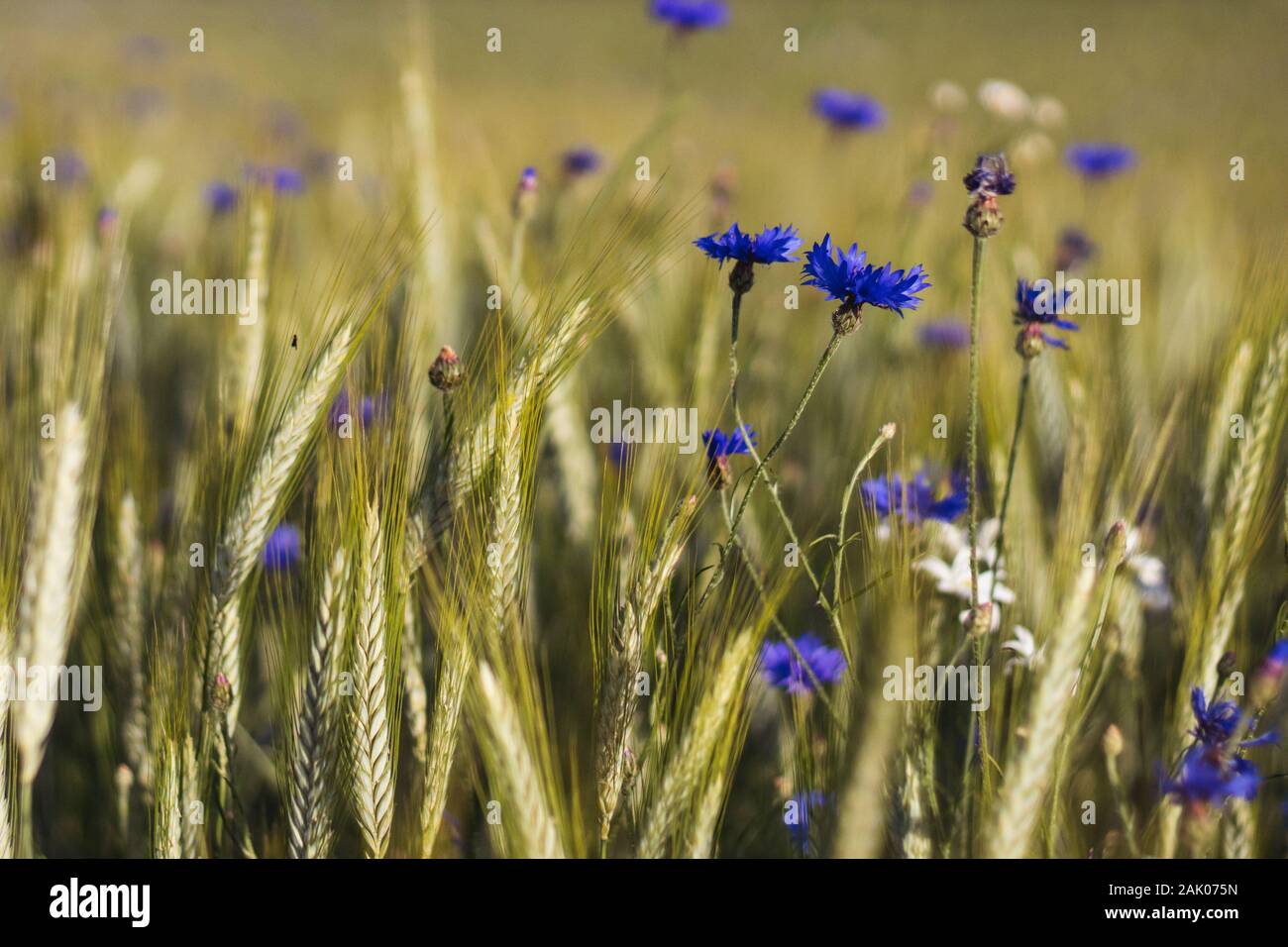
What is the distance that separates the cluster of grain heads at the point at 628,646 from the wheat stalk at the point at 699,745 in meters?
0.07

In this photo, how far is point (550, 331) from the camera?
1276 millimetres

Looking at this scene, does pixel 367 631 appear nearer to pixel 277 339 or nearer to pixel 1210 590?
pixel 277 339

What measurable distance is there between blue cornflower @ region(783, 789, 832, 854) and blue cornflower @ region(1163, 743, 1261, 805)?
0.40 m

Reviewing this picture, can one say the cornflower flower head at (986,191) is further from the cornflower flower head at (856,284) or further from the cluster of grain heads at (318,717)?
the cluster of grain heads at (318,717)

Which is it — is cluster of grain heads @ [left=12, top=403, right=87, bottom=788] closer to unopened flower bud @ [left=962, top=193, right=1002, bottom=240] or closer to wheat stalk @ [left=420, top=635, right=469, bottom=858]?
wheat stalk @ [left=420, top=635, right=469, bottom=858]

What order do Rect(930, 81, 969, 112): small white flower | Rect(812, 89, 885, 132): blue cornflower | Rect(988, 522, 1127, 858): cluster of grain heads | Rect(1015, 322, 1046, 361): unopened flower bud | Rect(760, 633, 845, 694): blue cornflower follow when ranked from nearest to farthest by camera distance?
Rect(988, 522, 1127, 858): cluster of grain heads → Rect(1015, 322, 1046, 361): unopened flower bud → Rect(760, 633, 845, 694): blue cornflower → Rect(930, 81, 969, 112): small white flower → Rect(812, 89, 885, 132): blue cornflower

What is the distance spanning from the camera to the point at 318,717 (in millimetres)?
1174

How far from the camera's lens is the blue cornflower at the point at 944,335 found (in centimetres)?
236

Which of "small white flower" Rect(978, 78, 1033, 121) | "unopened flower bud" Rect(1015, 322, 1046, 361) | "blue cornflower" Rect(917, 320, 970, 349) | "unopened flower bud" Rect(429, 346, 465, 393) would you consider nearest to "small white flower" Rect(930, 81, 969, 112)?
"small white flower" Rect(978, 78, 1033, 121)

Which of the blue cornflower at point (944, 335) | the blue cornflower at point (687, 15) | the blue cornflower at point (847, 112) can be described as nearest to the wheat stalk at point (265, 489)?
the blue cornflower at point (944, 335)

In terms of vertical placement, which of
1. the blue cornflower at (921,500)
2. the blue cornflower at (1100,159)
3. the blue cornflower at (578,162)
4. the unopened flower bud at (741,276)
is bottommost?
the blue cornflower at (921,500)

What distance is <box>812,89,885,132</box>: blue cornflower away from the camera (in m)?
3.00

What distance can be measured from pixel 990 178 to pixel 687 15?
1.49 metres
